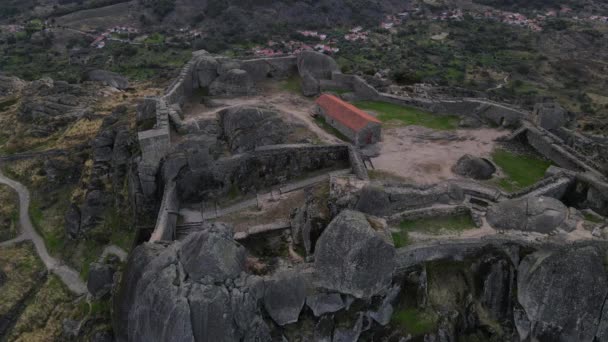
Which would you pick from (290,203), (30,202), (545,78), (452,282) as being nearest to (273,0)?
(545,78)

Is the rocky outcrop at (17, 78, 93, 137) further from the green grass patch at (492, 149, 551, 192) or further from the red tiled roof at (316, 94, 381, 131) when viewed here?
the green grass patch at (492, 149, 551, 192)

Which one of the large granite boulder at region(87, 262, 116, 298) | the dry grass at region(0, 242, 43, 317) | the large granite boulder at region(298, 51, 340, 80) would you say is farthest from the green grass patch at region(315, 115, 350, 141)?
the dry grass at region(0, 242, 43, 317)

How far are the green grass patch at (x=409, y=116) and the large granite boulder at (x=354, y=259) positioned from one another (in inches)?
645

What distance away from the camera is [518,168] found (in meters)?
26.8

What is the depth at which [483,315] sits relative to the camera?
762 inches

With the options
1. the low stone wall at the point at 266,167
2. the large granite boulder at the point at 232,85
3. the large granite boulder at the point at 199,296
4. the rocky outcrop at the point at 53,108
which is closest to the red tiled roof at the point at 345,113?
the low stone wall at the point at 266,167

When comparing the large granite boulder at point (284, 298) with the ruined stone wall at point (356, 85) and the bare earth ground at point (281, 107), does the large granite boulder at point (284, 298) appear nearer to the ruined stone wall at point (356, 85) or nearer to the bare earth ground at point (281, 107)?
the bare earth ground at point (281, 107)

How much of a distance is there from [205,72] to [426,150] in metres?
19.7

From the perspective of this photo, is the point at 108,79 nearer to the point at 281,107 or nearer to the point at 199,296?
the point at 281,107

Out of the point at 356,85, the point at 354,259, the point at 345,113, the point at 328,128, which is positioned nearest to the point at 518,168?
the point at 345,113

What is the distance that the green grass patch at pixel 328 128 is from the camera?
100ft

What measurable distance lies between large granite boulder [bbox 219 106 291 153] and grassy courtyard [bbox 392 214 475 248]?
1187 centimetres

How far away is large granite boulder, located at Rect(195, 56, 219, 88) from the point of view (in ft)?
124

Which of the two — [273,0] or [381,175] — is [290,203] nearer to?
[381,175]
